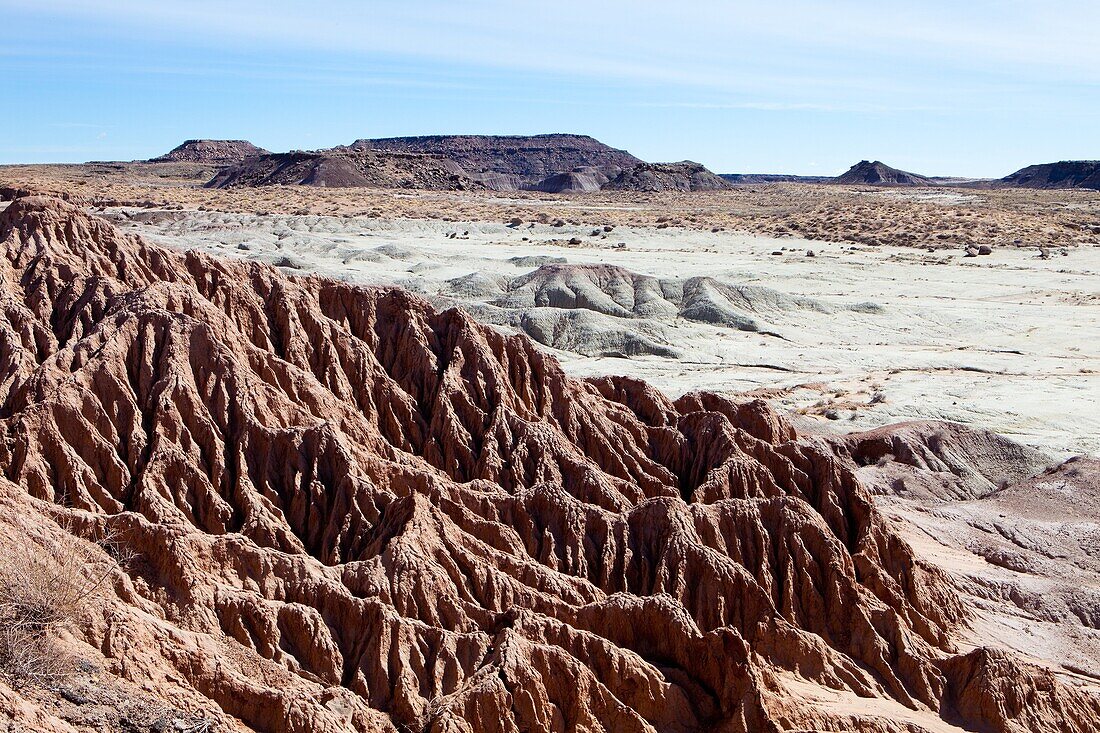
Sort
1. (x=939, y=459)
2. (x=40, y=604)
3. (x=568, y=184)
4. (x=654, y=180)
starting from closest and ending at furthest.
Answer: (x=40, y=604)
(x=939, y=459)
(x=654, y=180)
(x=568, y=184)

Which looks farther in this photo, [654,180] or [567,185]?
[567,185]

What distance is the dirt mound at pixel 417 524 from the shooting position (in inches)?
536

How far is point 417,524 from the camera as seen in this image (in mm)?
16078

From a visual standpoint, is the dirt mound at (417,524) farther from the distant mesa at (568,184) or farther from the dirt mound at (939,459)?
the distant mesa at (568,184)

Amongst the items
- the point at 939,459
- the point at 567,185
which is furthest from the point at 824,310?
the point at 567,185

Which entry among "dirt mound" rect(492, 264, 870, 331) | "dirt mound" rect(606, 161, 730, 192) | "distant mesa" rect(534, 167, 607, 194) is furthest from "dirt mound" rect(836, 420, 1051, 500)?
"distant mesa" rect(534, 167, 607, 194)

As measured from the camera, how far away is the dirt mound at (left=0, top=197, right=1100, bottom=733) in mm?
13622

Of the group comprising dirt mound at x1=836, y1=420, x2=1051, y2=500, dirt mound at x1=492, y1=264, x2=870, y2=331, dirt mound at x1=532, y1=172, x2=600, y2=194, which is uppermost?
dirt mound at x1=532, y1=172, x2=600, y2=194

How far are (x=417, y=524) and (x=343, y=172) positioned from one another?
5526 inches

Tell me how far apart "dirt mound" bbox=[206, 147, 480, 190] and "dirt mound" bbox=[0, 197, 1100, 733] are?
5022 inches

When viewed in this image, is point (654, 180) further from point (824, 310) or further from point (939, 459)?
point (939, 459)

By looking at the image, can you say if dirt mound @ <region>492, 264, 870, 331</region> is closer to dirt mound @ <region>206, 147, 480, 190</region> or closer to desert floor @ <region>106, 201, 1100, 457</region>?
desert floor @ <region>106, 201, 1100, 457</region>

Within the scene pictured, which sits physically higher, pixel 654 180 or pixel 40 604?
pixel 654 180

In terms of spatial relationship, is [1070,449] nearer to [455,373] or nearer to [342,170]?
[455,373]
